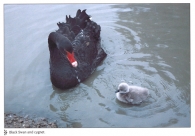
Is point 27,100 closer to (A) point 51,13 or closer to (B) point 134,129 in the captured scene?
(B) point 134,129

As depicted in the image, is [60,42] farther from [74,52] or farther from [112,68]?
[112,68]

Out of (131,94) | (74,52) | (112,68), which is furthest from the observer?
(112,68)

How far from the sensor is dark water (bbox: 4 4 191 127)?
3572 mm

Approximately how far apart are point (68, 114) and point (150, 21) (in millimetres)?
2818

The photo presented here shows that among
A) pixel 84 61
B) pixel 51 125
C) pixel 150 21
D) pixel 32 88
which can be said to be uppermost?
pixel 150 21

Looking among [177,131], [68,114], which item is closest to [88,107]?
[68,114]

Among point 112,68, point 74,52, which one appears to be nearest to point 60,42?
point 74,52

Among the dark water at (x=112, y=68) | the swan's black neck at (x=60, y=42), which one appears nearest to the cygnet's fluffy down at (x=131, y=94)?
the dark water at (x=112, y=68)

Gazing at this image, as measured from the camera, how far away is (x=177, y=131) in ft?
10.4

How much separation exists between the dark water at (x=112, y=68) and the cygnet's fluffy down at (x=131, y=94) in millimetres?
95

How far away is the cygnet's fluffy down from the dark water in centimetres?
10

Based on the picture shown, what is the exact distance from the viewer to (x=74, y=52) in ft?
13.9

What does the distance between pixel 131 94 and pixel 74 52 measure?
1.17m

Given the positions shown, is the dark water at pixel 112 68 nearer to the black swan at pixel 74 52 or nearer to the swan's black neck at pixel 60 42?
the black swan at pixel 74 52
